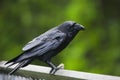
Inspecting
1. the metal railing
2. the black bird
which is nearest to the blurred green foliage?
the metal railing

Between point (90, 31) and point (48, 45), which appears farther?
point (90, 31)

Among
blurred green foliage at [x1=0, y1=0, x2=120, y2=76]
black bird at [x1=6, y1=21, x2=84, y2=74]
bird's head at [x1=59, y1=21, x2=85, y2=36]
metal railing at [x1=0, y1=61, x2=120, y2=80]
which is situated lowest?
metal railing at [x1=0, y1=61, x2=120, y2=80]

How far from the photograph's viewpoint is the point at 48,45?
9.50 feet

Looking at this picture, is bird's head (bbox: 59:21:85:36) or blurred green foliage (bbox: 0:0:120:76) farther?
blurred green foliage (bbox: 0:0:120:76)

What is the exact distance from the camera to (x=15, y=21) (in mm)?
4402

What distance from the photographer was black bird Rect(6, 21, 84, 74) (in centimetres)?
287

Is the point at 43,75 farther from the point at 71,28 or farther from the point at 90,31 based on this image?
the point at 90,31

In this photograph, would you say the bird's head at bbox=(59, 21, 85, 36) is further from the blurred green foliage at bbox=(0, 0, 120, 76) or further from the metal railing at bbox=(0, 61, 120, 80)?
the blurred green foliage at bbox=(0, 0, 120, 76)

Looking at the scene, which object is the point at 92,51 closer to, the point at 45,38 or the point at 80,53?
the point at 80,53

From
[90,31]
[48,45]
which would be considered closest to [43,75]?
[48,45]

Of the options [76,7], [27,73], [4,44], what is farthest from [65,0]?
[27,73]

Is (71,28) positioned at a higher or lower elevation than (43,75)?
higher

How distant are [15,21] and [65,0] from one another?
0.35 m

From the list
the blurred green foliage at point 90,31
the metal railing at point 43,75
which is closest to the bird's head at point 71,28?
the metal railing at point 43,75
